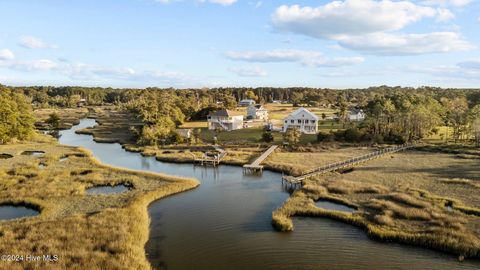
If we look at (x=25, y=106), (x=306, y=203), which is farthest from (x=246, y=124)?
(x=306, y=203)

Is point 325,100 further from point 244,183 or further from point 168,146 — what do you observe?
point 244,183

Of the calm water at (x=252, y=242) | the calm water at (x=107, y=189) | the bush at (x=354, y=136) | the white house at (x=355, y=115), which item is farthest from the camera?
the white house at (x=355, y=115)

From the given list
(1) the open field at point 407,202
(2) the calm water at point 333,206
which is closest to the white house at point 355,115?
(1) the open field at point 407,202

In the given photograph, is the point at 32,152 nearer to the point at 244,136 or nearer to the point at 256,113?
the point at 244,136

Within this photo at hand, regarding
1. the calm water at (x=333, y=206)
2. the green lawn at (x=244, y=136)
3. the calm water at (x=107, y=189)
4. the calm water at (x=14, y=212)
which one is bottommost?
the calm water at (x=14, y=212)

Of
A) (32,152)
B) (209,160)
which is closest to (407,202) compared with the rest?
(209,160)

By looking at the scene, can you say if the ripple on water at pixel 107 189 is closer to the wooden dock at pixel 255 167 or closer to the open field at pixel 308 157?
the wooden dock at pixel 255 167
